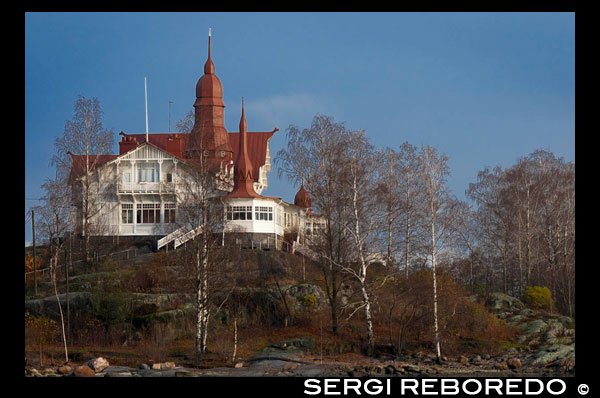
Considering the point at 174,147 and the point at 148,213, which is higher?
the point at 174,147

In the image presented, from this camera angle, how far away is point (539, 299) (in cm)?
5044

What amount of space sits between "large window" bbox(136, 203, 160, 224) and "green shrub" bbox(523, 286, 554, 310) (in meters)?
25.7

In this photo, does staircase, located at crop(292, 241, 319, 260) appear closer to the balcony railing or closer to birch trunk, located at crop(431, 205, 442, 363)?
the balcony railing

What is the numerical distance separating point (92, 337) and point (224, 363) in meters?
8.78

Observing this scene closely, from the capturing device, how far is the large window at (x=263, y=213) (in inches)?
2221

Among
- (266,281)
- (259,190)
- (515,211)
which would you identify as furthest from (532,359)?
(259,190)

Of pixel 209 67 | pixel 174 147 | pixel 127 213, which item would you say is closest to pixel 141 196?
pixel 127 213

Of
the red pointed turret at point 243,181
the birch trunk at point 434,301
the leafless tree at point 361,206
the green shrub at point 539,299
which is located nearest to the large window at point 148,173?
the red pointed turret at point 243,181

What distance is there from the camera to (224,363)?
3759 cm

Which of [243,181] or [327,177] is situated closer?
[327,177]

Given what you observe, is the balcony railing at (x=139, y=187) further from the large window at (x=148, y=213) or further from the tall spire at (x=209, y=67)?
the tall spire at (x=209, y=67)

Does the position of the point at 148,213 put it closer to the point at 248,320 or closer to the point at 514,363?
the point at 248,320

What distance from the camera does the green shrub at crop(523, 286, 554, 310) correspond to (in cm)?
5041

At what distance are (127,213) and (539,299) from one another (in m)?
28.4
